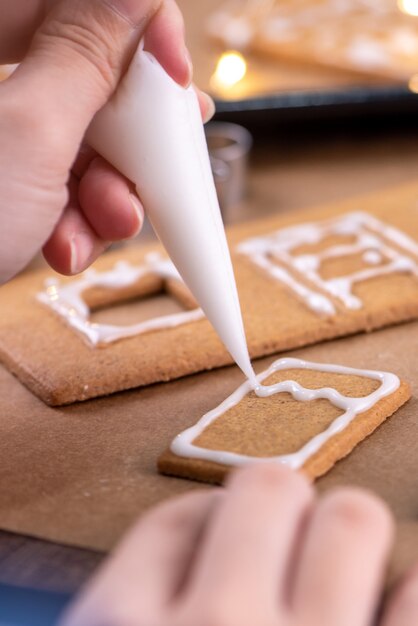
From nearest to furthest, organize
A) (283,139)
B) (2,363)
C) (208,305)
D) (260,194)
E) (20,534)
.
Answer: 1. (20,534)
2. (208,305)
3. (2,363)
4. (260,194)
5. (283,139)

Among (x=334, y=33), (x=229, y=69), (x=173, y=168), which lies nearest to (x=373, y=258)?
(x=173, y=168)

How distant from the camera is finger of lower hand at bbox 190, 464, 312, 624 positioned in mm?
706

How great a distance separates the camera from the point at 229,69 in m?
2.35

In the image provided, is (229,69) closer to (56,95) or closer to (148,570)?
(56,95)

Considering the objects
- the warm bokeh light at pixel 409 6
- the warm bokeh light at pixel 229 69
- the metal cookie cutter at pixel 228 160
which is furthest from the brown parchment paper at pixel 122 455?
the warm bokeh light at pixel 409 6

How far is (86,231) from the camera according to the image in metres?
1.21

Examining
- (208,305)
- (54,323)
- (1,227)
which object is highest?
(1,227)

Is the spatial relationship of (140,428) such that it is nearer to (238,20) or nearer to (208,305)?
(208,305)

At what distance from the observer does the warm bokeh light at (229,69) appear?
7.51 feet

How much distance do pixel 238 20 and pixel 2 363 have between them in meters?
1.55

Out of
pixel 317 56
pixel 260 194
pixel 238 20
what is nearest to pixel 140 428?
pixel 260 194

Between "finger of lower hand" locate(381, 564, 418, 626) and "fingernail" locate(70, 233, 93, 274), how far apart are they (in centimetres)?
56

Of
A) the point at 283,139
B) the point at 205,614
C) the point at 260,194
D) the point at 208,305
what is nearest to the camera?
the point at 205,614

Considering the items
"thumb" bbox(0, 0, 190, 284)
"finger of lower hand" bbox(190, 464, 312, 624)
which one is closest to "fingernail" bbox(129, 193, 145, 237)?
"thumb" bbox(0, 0, 190, 284)
